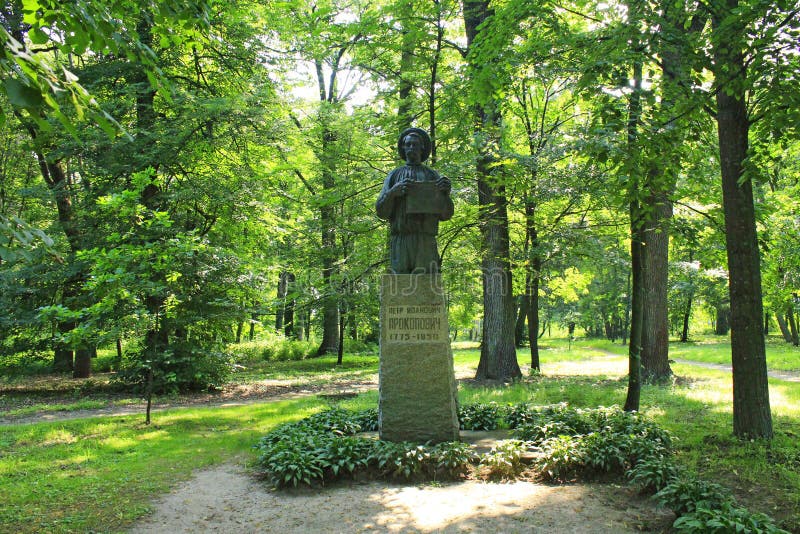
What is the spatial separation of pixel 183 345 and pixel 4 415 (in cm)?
380

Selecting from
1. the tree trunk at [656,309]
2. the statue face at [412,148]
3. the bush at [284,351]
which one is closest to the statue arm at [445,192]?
the statue face at [412,148]

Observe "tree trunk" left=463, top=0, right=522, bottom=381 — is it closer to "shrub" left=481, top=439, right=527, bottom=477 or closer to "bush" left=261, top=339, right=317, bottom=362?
"shrub" left=481, top=439, right=527, bottom=477

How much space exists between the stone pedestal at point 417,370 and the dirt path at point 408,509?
1.04 meters

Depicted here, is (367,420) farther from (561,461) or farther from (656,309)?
(656,309)

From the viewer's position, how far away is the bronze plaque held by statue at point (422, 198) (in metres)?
6.98


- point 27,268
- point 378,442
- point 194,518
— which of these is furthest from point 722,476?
point 27,268

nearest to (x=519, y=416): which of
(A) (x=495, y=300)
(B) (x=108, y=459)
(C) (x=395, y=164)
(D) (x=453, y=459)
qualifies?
(D) (x=453, y=459)

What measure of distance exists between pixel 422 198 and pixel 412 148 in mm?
867

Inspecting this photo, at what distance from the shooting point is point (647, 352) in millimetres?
12156

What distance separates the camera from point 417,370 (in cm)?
665

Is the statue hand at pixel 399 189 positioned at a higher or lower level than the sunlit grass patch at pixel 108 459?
higher

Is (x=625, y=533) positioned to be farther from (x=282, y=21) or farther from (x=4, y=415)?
(x=282, y=21)

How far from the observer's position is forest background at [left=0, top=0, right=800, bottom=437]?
19.0 feet

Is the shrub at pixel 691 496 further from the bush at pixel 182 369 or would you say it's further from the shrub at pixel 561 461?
the bush at pixel 182 369
